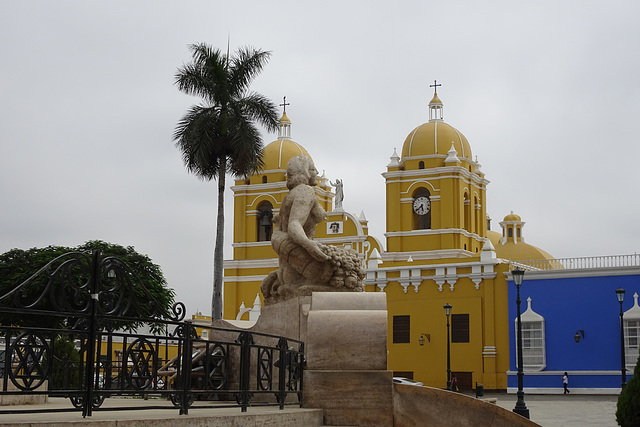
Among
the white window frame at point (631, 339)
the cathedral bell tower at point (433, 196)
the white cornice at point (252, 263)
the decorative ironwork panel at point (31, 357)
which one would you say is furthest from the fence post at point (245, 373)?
the white cornice at point (252, 263)

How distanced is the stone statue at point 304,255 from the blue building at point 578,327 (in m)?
22.0

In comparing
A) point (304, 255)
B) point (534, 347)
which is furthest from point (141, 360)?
point (534, 347)

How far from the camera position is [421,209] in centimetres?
4028

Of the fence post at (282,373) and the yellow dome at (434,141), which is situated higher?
the yellow dome at (434,141)

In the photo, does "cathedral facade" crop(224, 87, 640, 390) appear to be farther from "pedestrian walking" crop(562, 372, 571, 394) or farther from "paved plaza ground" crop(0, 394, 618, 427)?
"paved plaza ground" crop(0, 394, 618, 427)

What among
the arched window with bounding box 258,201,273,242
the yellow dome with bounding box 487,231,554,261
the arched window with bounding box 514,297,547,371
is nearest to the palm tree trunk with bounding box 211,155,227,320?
the arched window with bounding box 514,297,547,371

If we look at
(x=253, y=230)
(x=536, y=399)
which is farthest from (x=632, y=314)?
(x=253, y=230)

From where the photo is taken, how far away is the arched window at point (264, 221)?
44.0 metres

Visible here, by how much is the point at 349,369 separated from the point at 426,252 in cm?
3174

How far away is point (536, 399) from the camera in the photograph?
27.1m

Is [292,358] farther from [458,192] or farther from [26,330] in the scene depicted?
[458,192]

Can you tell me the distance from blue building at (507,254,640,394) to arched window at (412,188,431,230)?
9.79 meters

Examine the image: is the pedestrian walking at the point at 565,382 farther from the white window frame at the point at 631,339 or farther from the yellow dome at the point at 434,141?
the yellow dome at the point at 434,141

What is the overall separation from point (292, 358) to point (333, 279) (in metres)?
1.48
